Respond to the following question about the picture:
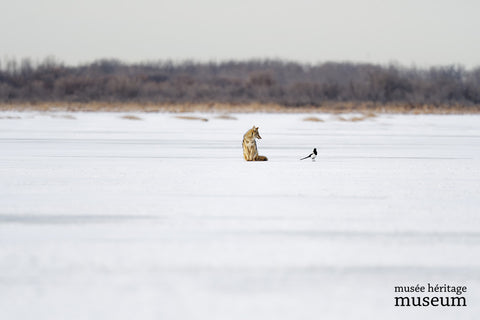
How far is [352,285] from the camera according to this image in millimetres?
4359

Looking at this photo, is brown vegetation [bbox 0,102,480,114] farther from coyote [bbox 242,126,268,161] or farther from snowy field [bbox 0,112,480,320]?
snowy field [bbox 0,112,480,320]

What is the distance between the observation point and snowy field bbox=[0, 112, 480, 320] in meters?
4.03

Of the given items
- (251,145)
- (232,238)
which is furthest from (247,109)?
(232,238)

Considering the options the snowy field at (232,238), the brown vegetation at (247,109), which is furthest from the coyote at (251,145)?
the brown vegetation at (247,109)

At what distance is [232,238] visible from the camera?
5.62 m

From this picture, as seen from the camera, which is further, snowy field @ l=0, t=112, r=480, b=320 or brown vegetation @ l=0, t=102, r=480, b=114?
brown vegetation @ l=0, t=102, r=480, b=114

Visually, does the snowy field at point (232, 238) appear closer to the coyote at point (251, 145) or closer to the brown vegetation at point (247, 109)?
the coyote at point (251, 145)

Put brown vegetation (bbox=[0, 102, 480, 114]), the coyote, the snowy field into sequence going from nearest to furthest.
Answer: the snowy field, the coyote, brown vegetation (bbox=[0, 102, 480, 114])

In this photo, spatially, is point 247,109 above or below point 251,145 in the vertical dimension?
below

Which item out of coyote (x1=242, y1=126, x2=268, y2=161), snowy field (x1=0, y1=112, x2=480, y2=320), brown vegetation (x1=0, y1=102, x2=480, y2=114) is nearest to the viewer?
snowy field (x1=0, y1=112, x2=480, y2=320)

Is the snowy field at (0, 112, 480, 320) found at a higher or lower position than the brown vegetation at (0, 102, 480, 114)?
lower

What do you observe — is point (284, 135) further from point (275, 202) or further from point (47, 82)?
point (47, 82)

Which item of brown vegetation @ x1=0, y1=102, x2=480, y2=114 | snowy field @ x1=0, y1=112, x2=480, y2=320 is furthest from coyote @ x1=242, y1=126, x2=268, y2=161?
brown vegetation @ x1=0, y1=102, x2=480, y2=114

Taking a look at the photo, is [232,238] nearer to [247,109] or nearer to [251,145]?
[251,145]
